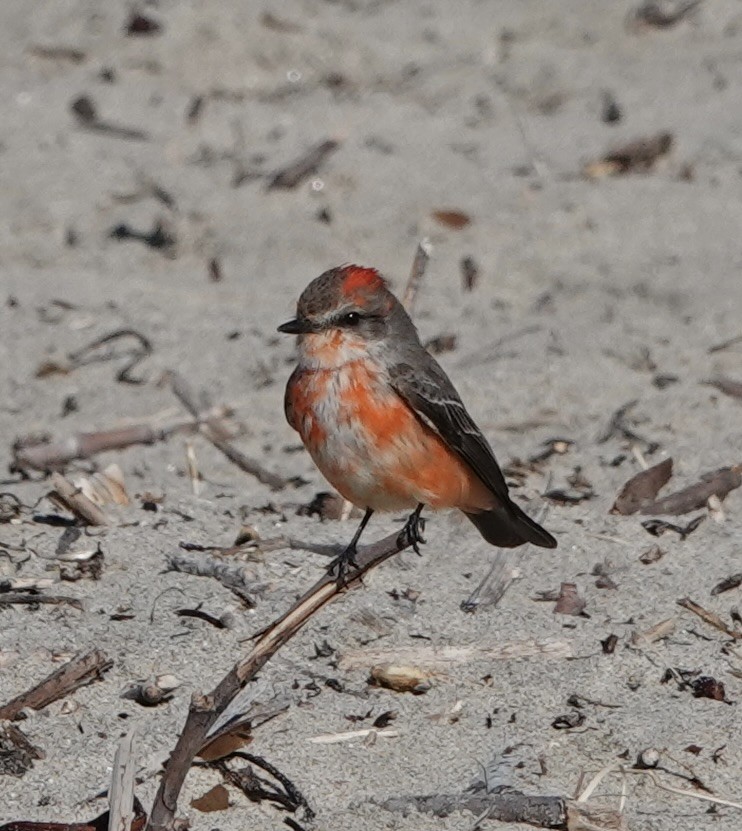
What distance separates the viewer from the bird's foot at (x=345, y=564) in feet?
16.9

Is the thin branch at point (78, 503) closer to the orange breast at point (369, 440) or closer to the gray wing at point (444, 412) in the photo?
the orange breast at point (369, 440)

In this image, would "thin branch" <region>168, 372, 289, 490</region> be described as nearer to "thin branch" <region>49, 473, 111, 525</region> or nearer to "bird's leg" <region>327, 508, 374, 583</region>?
"thin branch" <region>49, 473, 111, 525</region>

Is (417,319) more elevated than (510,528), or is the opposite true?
(510,528)

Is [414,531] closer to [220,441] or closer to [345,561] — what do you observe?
[345,561]

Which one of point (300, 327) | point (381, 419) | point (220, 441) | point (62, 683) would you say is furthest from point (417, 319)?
point (62, 683)

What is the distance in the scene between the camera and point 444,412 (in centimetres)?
561

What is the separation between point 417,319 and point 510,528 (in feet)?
9.54

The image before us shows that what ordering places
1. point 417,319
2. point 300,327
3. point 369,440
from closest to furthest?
point 369,440, point 300,327, point 417,319

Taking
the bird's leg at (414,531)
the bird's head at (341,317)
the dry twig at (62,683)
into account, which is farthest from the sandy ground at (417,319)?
the bird's head at (341,317)

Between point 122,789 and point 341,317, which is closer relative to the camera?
point 122,789

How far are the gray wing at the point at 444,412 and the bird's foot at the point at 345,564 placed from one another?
0.50 m

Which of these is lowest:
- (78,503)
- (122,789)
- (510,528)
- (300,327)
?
(78,503)

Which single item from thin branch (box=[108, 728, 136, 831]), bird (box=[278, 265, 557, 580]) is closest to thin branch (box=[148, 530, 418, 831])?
thin branch (box=[108, 728, 136, 831])

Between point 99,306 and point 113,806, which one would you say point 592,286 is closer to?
point 99,306
